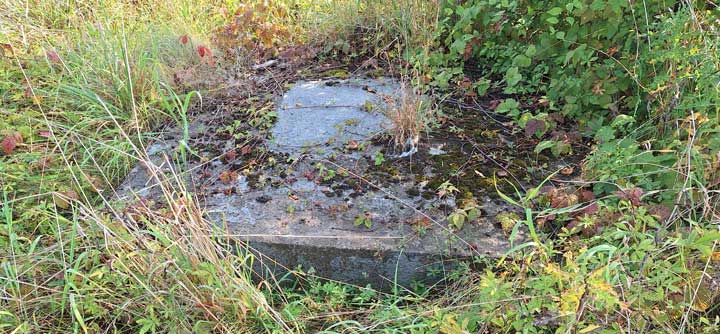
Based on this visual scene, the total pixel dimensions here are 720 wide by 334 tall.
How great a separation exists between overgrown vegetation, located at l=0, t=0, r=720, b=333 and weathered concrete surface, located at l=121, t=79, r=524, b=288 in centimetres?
8

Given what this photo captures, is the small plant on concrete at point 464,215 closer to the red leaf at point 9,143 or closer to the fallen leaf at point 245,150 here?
the fallen leaf at point 245,150

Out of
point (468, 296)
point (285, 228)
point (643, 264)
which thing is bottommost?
point (468, 296)

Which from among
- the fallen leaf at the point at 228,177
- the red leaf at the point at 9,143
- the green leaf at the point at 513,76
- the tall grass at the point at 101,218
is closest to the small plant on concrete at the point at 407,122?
the green leaf at the point at 513,76

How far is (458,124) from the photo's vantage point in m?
2.62

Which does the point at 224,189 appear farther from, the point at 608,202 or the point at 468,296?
the point at 608,202

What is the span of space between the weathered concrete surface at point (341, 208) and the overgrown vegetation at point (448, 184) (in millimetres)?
79

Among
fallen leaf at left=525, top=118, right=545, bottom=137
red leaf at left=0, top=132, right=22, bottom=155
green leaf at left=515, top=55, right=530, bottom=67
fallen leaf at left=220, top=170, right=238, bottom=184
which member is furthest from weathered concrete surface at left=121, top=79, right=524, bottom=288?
green leaf at left=515, top=55, right=530, bottom=67

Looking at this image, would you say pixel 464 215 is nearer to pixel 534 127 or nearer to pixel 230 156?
pixel 534 127

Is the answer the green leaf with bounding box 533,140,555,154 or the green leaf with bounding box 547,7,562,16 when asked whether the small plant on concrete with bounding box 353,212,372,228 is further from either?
the green leaf with bounding box 547,7,562,16

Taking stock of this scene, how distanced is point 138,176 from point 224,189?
19.8 inches

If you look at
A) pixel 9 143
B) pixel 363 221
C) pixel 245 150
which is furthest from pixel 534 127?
pixel 9 143

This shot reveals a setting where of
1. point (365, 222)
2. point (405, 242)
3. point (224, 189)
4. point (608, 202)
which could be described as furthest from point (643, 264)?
point (224, 189)

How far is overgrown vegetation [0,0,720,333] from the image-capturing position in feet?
5.00

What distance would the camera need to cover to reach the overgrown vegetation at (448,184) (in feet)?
5.00
